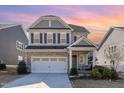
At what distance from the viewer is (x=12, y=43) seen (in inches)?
1262

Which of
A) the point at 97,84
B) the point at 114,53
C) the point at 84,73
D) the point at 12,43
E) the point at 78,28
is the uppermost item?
the point at 78,28

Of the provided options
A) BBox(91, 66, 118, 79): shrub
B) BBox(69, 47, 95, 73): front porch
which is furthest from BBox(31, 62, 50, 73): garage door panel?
BBox(91, 66, 118, 79): shrub

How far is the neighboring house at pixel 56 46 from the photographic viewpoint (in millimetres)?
31562

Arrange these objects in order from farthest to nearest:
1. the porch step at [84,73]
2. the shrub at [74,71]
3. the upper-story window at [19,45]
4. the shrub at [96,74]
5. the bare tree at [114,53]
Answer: the upper-story window at [19,45] → the shrub at [74,71] → the bare tree at [114,53] → the porch step at [84,73] → the shrub at [96,74]

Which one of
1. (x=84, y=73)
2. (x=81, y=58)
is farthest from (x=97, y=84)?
(x=81, y=58)

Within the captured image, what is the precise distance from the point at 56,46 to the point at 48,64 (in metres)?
2.00

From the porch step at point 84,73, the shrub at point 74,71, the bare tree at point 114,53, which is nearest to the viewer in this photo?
the porch step at point 84,73

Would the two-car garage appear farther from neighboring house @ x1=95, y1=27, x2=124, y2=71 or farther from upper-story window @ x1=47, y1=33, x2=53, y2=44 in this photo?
neighboring house @ x1=95, y1=27, x2=124, y2=71

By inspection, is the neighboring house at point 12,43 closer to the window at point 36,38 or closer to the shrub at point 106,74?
the window at point 36,38

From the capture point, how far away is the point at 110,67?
29.0m

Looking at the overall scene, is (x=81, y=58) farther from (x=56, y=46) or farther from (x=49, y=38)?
(x=49, y=38)

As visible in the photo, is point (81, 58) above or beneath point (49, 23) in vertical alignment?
beneath

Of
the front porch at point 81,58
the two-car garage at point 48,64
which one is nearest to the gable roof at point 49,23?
the front porch at point 81,58
